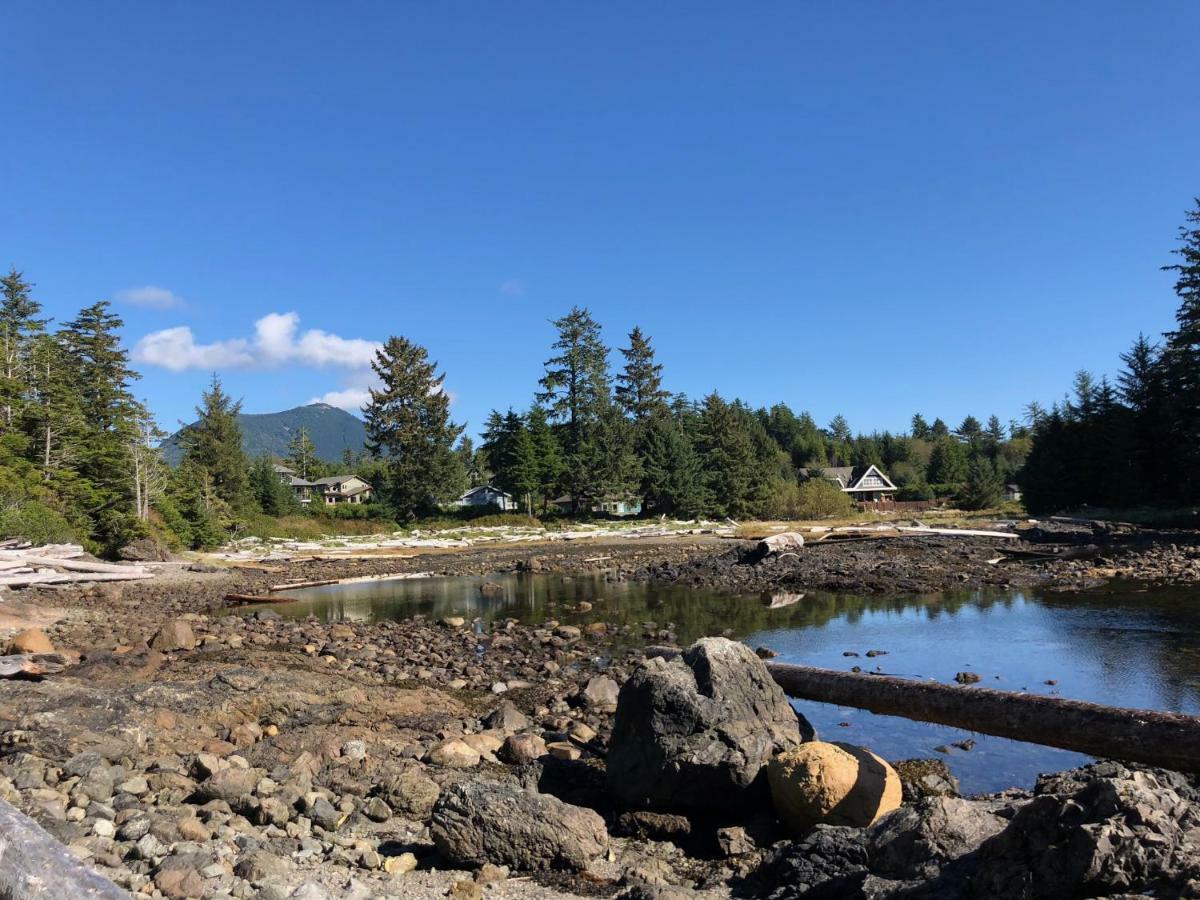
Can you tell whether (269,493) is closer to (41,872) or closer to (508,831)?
(508,831)

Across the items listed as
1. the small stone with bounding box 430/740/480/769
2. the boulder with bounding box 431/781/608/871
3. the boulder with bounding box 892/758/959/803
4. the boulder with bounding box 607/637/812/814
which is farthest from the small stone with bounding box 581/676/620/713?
the boulder with bounding box 431/781/608/871

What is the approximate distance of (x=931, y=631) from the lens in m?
19.8

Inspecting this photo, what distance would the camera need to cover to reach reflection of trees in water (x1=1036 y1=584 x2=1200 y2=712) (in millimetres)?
A: 13441

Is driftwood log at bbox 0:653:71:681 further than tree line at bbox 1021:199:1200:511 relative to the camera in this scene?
No

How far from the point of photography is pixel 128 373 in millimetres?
58312

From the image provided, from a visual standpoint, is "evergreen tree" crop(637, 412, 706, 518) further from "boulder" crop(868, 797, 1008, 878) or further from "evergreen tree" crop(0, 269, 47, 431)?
"boulder" crop(868, 797, 1008, 878)

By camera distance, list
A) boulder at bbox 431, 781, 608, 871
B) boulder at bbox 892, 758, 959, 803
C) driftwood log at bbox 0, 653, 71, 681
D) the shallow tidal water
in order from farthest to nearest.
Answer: driftwood log at bbox 0, 653, 71, 681 → the shallow tidal water → boulder at bbox 892, 758, 959, 803 → boulder at bbox 431, 781, 608, 871

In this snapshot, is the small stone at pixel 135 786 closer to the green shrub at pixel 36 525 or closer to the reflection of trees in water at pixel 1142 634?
the reflection of trees in water at pixel 1142 634

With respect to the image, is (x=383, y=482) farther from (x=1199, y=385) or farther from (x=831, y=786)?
(x=831, y=786)

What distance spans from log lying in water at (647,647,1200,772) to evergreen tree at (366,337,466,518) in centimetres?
6320

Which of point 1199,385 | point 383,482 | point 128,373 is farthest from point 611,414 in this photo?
point 1199,385

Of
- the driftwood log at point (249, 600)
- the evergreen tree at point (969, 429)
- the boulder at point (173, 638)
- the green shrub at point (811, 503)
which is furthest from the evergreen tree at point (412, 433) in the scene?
the evergreen tree at point (969, 429)

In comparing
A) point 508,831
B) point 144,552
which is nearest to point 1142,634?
point 508,831

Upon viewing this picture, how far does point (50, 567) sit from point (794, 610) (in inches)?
1008
